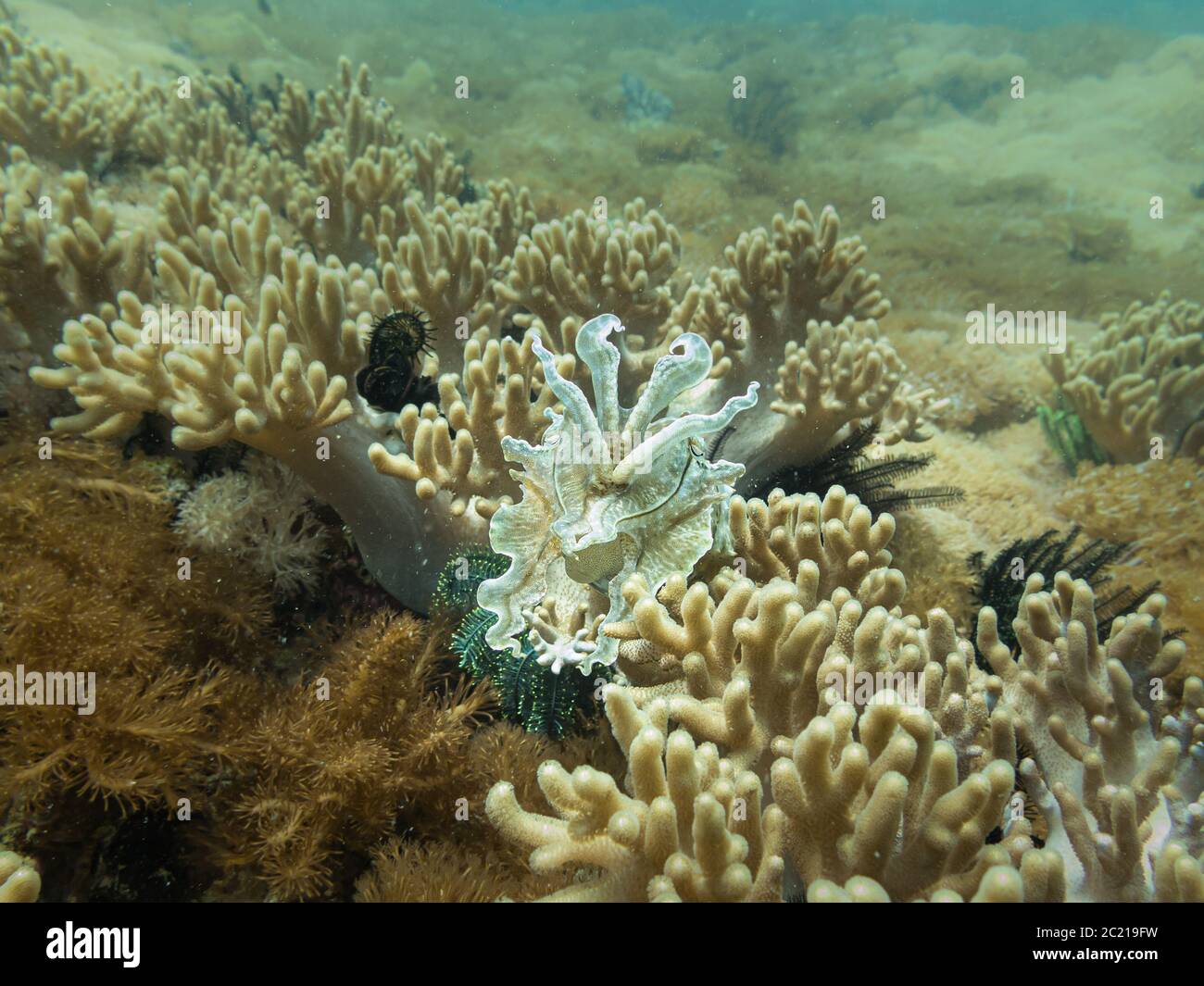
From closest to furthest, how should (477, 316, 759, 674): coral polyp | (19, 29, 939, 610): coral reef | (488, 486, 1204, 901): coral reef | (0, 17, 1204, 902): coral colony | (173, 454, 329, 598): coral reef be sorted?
(488, 486, 1204, 901): coral reef < (0, 17, 1204, 902): coral colony < (477, 316, 759, 674): coral polyp < (19, 29, 939, 610): coral reef < (173, 454, 329, 598): coral reef

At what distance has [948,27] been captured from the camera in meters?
30.1

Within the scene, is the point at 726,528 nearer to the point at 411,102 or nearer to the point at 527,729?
the point at 527,729

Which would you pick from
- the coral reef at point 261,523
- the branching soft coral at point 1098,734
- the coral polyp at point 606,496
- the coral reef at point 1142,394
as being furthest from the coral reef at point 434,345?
the coral reef at point 1142,394

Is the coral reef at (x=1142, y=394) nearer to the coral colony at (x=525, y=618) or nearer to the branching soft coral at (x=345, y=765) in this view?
the coral colony at (x=525, y=618)

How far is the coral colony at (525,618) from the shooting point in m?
1.80

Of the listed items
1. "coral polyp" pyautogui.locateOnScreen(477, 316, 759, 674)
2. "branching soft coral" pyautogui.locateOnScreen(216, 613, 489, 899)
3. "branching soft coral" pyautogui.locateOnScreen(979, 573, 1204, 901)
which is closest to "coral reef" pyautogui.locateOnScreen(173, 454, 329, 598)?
"branching soft coral" pyautogui.locateOnScreen(216, 613, 489, 899)

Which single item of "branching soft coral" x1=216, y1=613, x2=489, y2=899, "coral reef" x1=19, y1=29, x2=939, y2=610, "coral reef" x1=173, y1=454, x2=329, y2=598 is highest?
"coral reef" x1=19, y1=29, x2=939, y2=610

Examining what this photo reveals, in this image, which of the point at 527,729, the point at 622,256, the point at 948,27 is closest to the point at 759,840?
the point at 527,729

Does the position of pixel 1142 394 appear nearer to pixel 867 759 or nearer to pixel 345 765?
pixel 867 759

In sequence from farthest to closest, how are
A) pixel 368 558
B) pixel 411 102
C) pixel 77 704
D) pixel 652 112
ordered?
pixel 652 112 < pixel 411 102 < pixel 368 558 < pixel 77 704

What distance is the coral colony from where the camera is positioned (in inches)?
70.9

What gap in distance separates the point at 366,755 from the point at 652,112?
71.5 ft

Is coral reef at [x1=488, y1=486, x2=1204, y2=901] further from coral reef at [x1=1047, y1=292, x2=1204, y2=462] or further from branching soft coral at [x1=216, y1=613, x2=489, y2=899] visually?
coral reef at [x1=1047, y1=292, x2=1204, y2=462]

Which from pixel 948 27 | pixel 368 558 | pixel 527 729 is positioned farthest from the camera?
pixel 948 27
